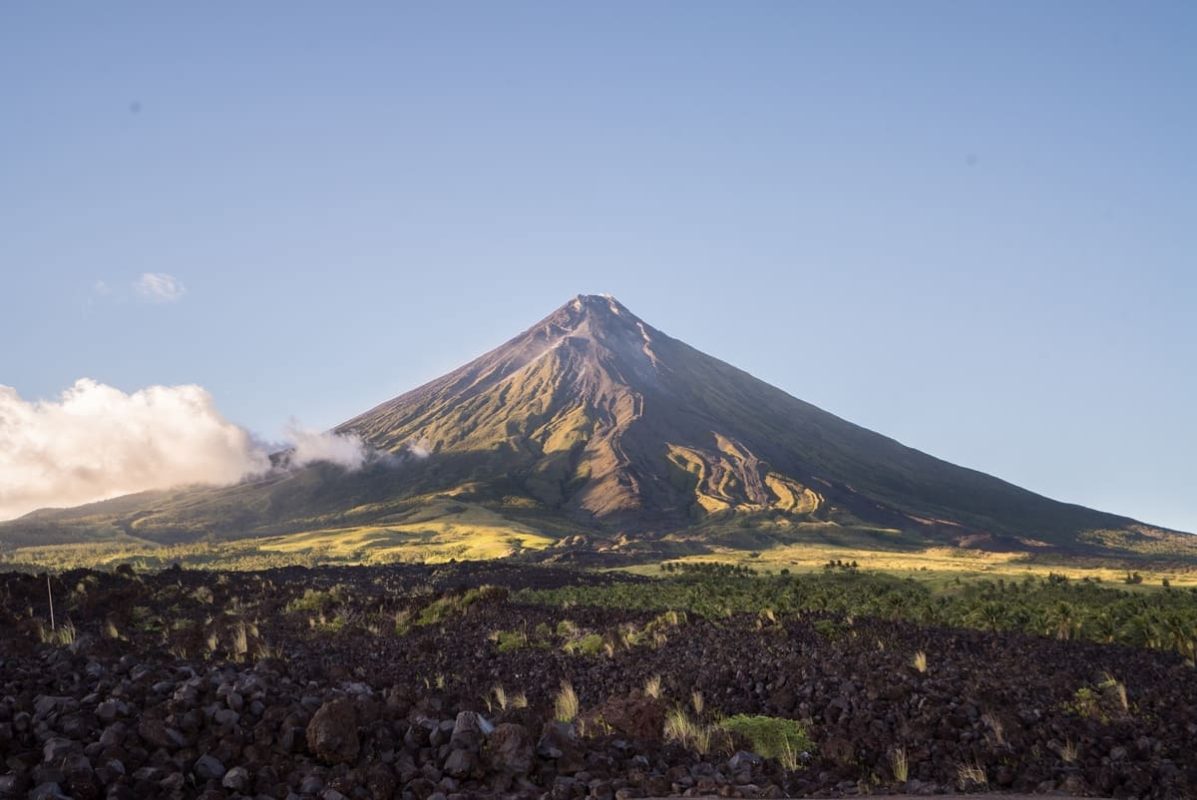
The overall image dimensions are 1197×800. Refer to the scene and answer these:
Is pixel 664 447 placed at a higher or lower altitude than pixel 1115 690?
higher

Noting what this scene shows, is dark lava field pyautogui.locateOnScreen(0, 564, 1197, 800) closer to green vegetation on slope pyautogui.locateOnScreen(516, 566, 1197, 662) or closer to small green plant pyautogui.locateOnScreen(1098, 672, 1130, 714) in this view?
small green plant pyautogui.locateOnScreen(1098, 672, 1130, 714)

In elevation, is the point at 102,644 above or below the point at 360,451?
below

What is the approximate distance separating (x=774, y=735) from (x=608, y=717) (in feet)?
5.83

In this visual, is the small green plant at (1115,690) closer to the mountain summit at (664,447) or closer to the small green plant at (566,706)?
the small green plant at (566,706)

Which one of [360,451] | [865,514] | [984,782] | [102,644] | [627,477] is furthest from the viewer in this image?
[360,451]

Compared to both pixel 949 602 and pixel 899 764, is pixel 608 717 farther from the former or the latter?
pixel 949 602

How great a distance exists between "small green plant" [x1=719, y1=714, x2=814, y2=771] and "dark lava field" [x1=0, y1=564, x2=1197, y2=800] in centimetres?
3

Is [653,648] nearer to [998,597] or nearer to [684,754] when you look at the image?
[684,754]

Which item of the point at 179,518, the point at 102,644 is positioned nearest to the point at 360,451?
the point at 179,518

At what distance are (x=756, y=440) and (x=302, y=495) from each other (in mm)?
62461

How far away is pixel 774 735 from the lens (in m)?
9.77

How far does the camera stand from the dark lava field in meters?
7.05

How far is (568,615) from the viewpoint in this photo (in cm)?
2238

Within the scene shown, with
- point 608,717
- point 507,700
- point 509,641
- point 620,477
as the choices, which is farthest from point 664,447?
point 608,717
